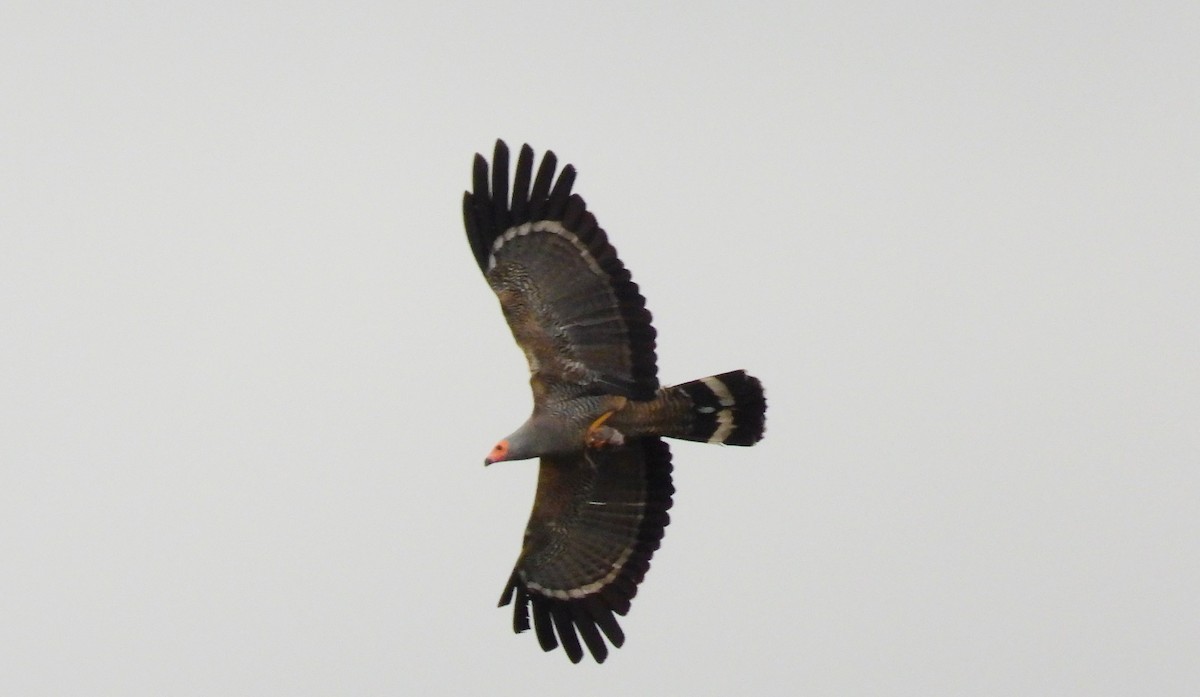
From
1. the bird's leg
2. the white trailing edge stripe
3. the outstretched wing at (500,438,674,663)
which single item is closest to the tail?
the outstretched wing at (500,438,674,663)

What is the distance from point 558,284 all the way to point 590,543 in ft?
8.55

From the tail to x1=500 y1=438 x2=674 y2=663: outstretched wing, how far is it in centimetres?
47

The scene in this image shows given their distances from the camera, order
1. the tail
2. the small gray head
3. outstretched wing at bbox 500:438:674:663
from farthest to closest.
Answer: outstretched wing at bbox 500:438:674:663
the tail
the small gray head

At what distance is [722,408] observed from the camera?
63.6 ft

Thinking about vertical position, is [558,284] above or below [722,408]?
above

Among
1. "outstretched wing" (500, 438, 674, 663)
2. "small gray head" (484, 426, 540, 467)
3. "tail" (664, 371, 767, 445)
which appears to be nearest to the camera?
"small gray head" (484, 426, 540, 467)

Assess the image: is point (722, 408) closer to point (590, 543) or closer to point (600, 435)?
point (600, 435)

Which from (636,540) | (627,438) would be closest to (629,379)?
(627,438)

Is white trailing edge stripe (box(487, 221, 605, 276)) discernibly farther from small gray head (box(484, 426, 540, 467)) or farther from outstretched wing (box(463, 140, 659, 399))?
small gray head (box(484, 426, 540, 467))

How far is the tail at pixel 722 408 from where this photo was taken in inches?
762

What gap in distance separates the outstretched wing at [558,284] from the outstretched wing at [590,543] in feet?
3.09

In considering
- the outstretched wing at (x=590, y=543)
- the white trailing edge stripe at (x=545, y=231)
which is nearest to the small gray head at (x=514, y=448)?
the outstretched wing at (x=590, y=543)

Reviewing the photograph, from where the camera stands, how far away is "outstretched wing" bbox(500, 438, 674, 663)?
64.3 ft

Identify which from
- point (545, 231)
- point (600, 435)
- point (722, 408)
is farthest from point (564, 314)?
point (722, 408)
